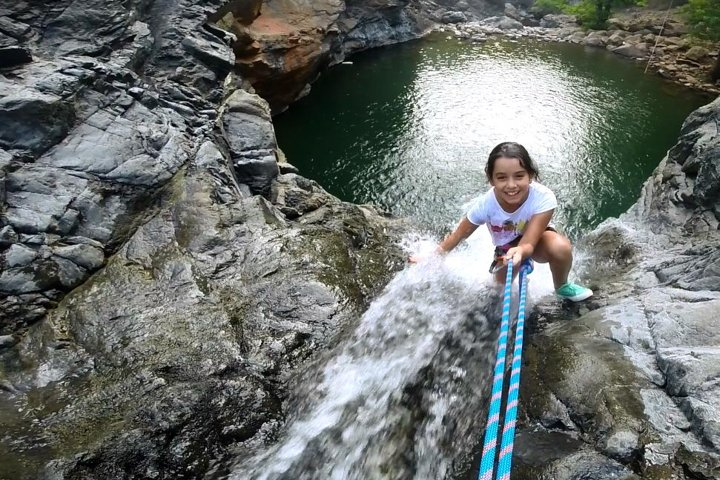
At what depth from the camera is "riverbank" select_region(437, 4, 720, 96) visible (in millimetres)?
21844

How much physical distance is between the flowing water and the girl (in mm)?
709

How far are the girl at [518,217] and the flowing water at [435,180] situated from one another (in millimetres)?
709

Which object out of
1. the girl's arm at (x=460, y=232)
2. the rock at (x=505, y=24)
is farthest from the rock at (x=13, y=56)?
the rock at (x=505, y=24)

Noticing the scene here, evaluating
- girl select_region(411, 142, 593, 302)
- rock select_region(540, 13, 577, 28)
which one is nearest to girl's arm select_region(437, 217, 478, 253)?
girl select_region(411, 142, 593, 302)

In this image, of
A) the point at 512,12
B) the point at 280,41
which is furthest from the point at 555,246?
the point at 512,12

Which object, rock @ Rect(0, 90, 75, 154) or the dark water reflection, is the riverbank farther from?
rock @ Rect(0, 90, 75, 154)

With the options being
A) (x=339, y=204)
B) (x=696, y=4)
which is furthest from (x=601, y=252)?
(x=696, y=4)

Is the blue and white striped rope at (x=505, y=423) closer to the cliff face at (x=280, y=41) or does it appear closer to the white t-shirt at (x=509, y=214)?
the white t-shirt at (x=509, y=214)

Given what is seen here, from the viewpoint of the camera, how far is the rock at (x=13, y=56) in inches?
238

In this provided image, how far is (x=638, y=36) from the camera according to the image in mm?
27906

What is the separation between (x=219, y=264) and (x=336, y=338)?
1.75 m

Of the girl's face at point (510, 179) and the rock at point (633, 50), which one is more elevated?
the rock at point (633, 50)

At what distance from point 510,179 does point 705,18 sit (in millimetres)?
25179

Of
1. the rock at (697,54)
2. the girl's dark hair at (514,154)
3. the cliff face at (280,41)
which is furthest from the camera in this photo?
the rock at (697,54)
